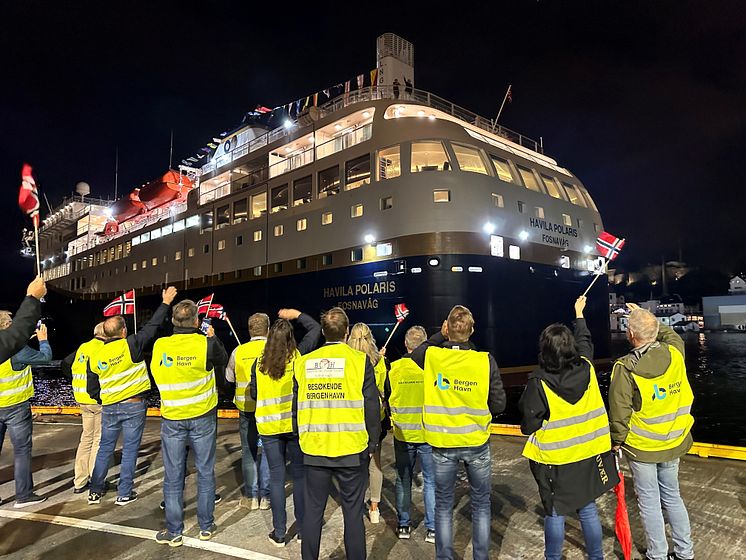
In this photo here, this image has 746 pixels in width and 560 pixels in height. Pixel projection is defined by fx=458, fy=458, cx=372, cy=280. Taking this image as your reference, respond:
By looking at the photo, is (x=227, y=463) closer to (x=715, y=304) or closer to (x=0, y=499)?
(x=0, y=499)

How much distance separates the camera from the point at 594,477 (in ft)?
9.70

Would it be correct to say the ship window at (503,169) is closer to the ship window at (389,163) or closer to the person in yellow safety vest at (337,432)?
the ship window at (389,163)

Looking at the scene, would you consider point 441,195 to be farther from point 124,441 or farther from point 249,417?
point 124,441

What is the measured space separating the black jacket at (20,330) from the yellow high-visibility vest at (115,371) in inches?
53.1

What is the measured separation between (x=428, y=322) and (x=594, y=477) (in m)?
10.4

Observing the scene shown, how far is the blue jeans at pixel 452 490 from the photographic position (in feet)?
10.4

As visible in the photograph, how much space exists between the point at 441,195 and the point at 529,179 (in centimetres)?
520

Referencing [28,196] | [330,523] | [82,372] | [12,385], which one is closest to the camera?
[330,523]

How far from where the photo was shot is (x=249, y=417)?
453 centimetres

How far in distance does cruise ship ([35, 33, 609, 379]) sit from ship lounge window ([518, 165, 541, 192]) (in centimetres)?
22

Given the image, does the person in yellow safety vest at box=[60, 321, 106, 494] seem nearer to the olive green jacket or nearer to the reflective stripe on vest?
the reflective stripe on vest

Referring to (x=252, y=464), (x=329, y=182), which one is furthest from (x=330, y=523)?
(x=329, y=182)

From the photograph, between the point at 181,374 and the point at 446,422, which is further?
the point at 181,374

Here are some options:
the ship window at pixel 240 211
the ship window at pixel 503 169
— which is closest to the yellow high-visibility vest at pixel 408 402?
the ship window at pixel 503 169
